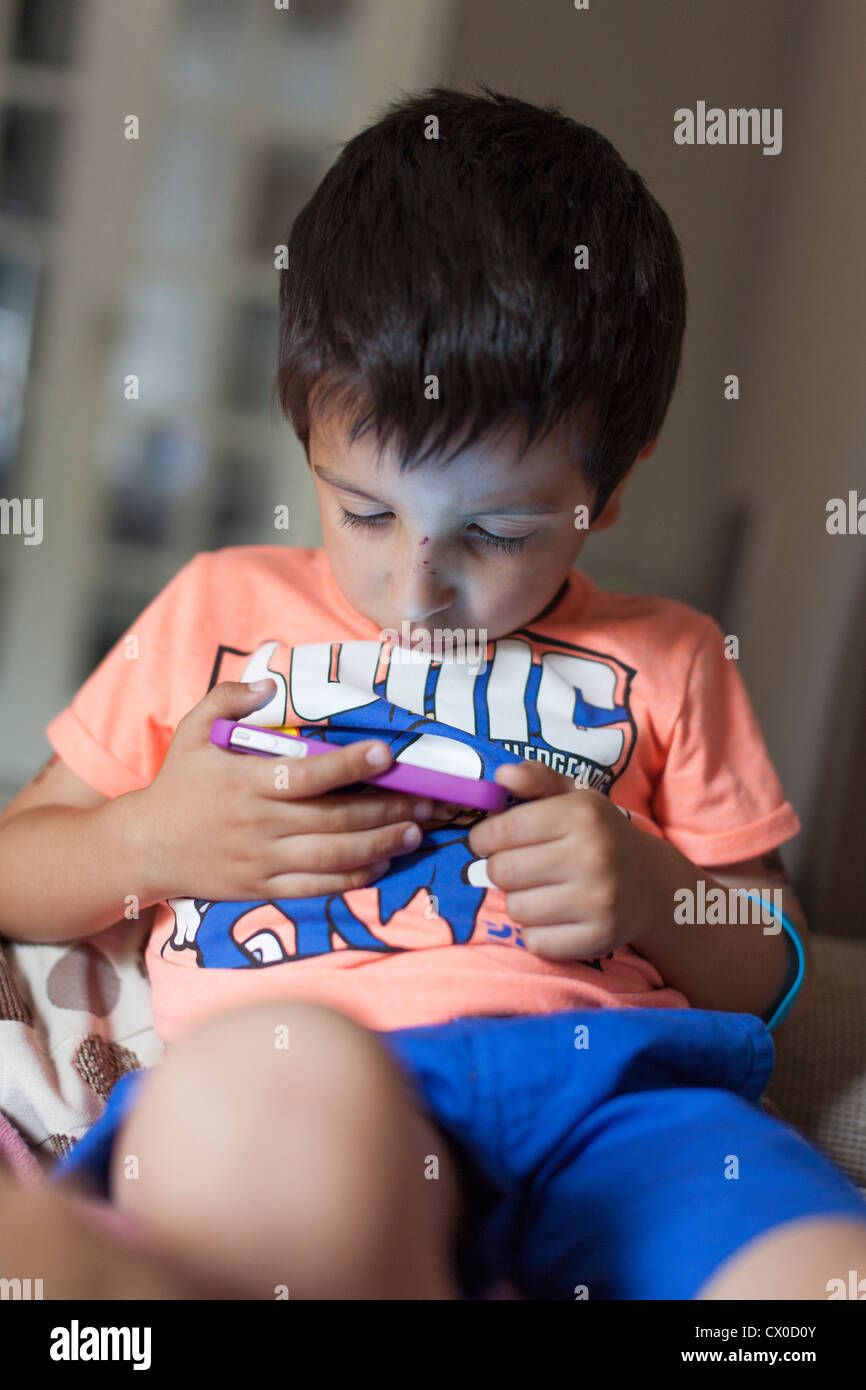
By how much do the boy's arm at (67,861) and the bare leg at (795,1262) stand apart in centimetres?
46

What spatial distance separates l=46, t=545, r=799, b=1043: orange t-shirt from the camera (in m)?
0.70

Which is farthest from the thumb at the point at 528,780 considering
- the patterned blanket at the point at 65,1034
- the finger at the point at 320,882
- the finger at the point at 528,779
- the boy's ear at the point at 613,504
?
the patterned blanket at the point at 65,1034

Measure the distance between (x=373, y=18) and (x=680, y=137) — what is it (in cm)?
75

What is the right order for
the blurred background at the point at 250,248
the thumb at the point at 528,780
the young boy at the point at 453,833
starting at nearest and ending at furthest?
the young boy at the point at 453,833, the thumb at the point at 528,780, the blurred background at the point at 250,248

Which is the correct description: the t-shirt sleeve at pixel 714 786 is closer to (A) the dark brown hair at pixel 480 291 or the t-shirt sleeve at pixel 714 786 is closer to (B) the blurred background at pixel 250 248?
(A) the dark brown hair at pixel 480 291

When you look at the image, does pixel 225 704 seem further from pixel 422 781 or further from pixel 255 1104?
pixel 255 1104

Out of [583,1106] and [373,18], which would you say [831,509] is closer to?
[583,1106]

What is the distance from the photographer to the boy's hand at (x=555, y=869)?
0.68 m

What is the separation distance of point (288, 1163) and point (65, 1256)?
0.10 metres

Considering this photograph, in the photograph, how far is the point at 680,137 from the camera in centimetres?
245

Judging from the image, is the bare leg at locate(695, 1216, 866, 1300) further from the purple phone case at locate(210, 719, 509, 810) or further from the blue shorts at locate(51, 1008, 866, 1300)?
the purple phone case at locate(210, 719, 509, 810)

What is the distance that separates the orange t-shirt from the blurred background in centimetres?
120

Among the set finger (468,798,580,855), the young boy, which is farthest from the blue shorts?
finger (468,798,580,855)
